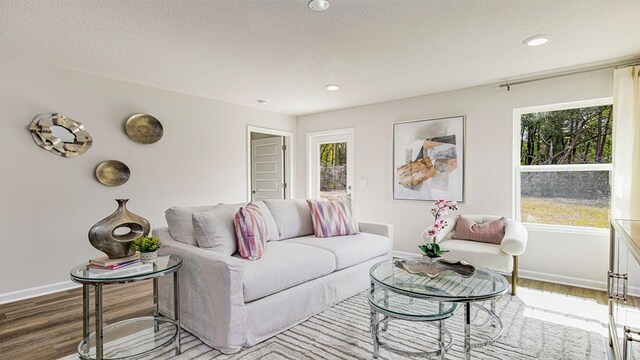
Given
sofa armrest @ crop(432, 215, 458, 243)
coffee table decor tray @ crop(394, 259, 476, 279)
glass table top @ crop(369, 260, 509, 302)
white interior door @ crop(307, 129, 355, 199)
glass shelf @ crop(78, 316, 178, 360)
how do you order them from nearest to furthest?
1. glass table top @ crop(369, 260, 509, 302)
2. glass shelf @ crop(78, 316, 178, 360)
3. coffee table decor tray @ crop(394, 259, 476, 279)
4. sofa armrest @ crop(432, 215, 458, 243)
5. white interior door @ crop(307, 129, 355, 199)

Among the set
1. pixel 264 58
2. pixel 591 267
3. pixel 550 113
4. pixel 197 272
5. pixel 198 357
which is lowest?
pixel 198 357

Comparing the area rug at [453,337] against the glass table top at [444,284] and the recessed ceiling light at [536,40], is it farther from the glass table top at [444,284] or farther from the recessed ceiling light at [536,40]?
the recessed ceiling light at [536,40]

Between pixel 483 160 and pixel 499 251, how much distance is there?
1.30 m

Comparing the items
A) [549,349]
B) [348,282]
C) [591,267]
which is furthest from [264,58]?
[591,267]

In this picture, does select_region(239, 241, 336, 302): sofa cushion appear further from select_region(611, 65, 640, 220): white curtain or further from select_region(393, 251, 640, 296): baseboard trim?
select_region(611, 65, 640, 220): white curtain

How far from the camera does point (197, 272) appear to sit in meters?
2.24

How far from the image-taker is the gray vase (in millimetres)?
2008

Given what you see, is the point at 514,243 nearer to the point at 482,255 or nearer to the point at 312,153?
the point at 482,255

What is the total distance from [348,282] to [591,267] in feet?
8.26

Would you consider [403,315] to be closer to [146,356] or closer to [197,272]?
[197,272]

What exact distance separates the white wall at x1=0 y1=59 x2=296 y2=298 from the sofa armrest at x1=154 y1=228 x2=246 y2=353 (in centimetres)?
175

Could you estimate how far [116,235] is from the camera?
6.86ft

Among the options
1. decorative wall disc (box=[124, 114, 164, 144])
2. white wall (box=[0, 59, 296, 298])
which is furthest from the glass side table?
decorative wall disc (box=[124, 114, 164, 144])

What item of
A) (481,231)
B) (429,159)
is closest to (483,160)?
(429,159)
